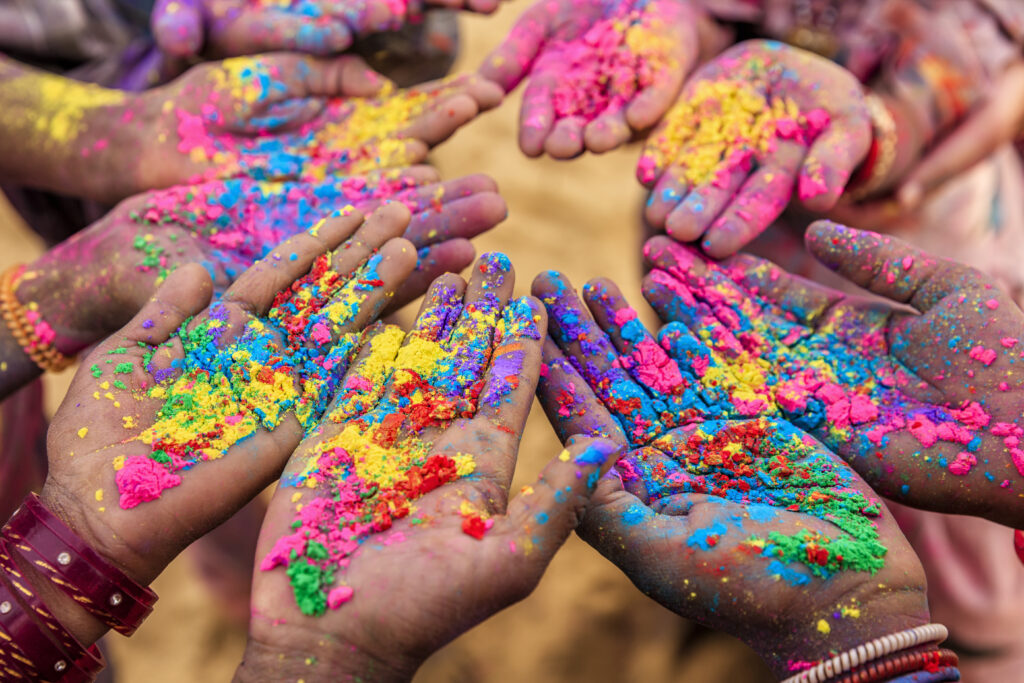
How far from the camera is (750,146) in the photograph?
1.64m

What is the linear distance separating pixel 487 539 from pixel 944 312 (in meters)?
0.96

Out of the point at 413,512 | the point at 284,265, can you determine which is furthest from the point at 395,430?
the point at 284,265

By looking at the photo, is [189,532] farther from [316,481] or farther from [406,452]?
[406,452]

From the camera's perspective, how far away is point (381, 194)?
159 centimetres

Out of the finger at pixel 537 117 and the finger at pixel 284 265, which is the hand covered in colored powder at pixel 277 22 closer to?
the finger at pixel 537 117

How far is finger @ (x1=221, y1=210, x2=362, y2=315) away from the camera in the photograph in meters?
1.30

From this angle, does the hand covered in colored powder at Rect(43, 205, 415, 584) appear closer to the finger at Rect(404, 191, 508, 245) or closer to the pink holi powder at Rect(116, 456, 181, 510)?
the pink holi powder at Rect(116, 456, 181, 510)

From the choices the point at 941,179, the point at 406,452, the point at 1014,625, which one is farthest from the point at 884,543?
the point at 941,179

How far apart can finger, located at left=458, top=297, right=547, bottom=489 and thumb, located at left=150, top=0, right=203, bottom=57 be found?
4.12 feet

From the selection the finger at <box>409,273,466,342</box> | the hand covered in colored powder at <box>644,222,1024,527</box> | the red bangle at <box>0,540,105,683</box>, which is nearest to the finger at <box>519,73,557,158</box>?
the hand covered in colored powder at <box>644,222,1024,527</box>

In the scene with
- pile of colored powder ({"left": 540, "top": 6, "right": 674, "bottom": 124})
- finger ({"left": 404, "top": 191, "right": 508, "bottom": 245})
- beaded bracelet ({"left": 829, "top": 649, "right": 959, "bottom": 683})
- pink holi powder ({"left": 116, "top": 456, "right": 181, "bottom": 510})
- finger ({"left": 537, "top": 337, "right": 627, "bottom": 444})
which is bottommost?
beaded bracelet ({"left": 829, "top": 649, "right": 959, "bottom": 683})

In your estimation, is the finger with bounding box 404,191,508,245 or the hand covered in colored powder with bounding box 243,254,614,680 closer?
the hand covered in colored powder with bounding box 243,254,614,680

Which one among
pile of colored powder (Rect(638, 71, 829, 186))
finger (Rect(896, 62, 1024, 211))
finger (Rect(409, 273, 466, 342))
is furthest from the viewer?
finger (Rect(896, 62, 1024, 211))

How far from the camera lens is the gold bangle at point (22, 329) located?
153 cm
